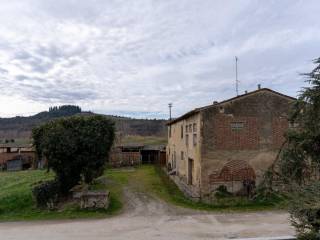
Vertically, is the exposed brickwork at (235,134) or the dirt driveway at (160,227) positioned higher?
the exposed brickwork at (235,134)

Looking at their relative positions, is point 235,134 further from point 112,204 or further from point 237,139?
point 112,204

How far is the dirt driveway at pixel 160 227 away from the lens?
617 inches

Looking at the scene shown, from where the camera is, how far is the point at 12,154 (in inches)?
1953

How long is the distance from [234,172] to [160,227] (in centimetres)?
731

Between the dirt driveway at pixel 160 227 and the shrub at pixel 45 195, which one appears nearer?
the dirt driveway at pixel 160 227

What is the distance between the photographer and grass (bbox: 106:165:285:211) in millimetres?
20922

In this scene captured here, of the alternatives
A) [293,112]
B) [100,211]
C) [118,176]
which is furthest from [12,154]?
[293,112]

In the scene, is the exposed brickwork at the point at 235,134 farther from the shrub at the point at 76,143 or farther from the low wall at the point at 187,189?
the shrub at the point at 76,143

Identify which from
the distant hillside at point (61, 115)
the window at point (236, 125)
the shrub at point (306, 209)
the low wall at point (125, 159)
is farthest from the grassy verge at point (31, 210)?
the distant hillside at point (61, 115)

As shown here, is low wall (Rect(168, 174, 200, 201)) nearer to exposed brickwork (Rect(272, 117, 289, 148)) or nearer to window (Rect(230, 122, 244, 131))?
window (Rect(230, 122, 244, 131))

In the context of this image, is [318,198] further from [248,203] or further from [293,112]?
[248,203]

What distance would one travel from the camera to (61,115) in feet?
229

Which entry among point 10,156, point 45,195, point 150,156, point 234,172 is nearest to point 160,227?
point 234,172

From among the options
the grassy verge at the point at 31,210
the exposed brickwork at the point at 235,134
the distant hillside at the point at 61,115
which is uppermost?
the distant hillside at the point at 61,115
